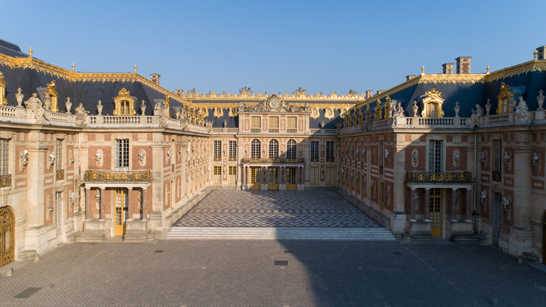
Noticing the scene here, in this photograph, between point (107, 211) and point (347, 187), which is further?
point (347, 187)

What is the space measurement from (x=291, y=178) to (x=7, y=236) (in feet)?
109

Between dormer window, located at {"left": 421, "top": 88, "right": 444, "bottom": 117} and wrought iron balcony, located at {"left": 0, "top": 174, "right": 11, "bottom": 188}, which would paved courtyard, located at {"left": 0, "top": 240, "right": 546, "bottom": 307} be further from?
dormer window, located at {"left": 421, "top": 88, "right": 444, "bottom": 117}

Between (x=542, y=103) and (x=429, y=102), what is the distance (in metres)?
7.25

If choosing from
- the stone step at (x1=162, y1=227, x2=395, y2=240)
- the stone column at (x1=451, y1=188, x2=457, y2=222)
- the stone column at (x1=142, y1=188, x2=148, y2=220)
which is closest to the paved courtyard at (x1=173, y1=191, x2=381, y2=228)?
the stone step at (x1=162, y1=227, x2=395, y2=240)

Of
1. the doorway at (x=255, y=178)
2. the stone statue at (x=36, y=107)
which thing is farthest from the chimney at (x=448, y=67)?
the stone statue at (x=36, y=107)

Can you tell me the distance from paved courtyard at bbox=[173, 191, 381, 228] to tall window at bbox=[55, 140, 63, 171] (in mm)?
9373

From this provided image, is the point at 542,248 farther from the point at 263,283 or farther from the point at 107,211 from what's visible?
the point at 107,211

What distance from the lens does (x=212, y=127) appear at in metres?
48.9

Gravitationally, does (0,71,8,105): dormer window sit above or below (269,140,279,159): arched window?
above

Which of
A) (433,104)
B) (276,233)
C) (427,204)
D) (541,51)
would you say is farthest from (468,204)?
(276,233)

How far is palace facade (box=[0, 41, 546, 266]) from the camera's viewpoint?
2117 centimetres

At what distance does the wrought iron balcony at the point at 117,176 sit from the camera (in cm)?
2539

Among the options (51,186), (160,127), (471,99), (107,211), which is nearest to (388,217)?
(471,99)

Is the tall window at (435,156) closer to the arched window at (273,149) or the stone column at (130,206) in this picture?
the stone column at (130,206)
